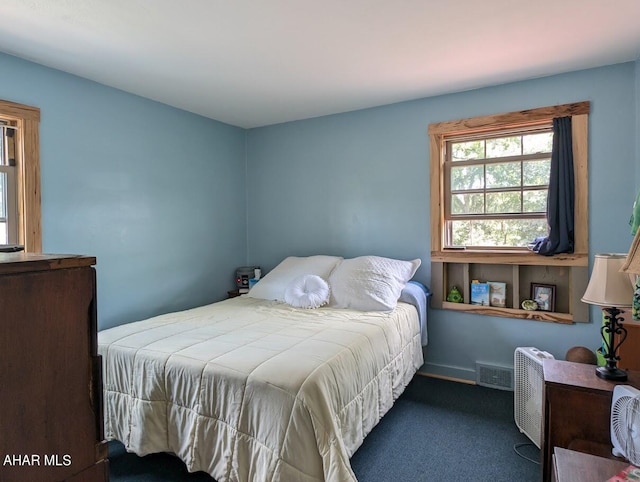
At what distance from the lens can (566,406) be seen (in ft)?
5.16

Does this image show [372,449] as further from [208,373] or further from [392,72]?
[392,72]

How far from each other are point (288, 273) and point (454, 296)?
151 centimetres

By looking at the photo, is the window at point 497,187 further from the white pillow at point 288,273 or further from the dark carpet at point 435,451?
the dark carpet at point 435,451

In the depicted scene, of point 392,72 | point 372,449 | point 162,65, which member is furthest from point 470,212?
point 162,65

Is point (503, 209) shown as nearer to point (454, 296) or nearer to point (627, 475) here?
point (454, 296)

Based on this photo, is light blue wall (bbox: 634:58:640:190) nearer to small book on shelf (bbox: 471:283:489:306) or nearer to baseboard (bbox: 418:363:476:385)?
small book on shelf (bbox: 471:283:489:306)

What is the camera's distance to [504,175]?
2998mm

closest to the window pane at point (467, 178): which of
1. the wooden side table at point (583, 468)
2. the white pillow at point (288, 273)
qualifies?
the white pillow at point (288, 273)

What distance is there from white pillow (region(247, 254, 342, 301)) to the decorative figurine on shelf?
3.42ft

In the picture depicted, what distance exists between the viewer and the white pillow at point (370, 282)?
9.10 feet

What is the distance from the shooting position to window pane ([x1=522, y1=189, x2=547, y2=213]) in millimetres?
2850

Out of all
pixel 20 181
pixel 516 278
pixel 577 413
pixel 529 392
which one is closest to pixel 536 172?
pixel 516 278

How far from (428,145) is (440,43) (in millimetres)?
1084

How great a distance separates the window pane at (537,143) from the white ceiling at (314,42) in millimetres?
471
